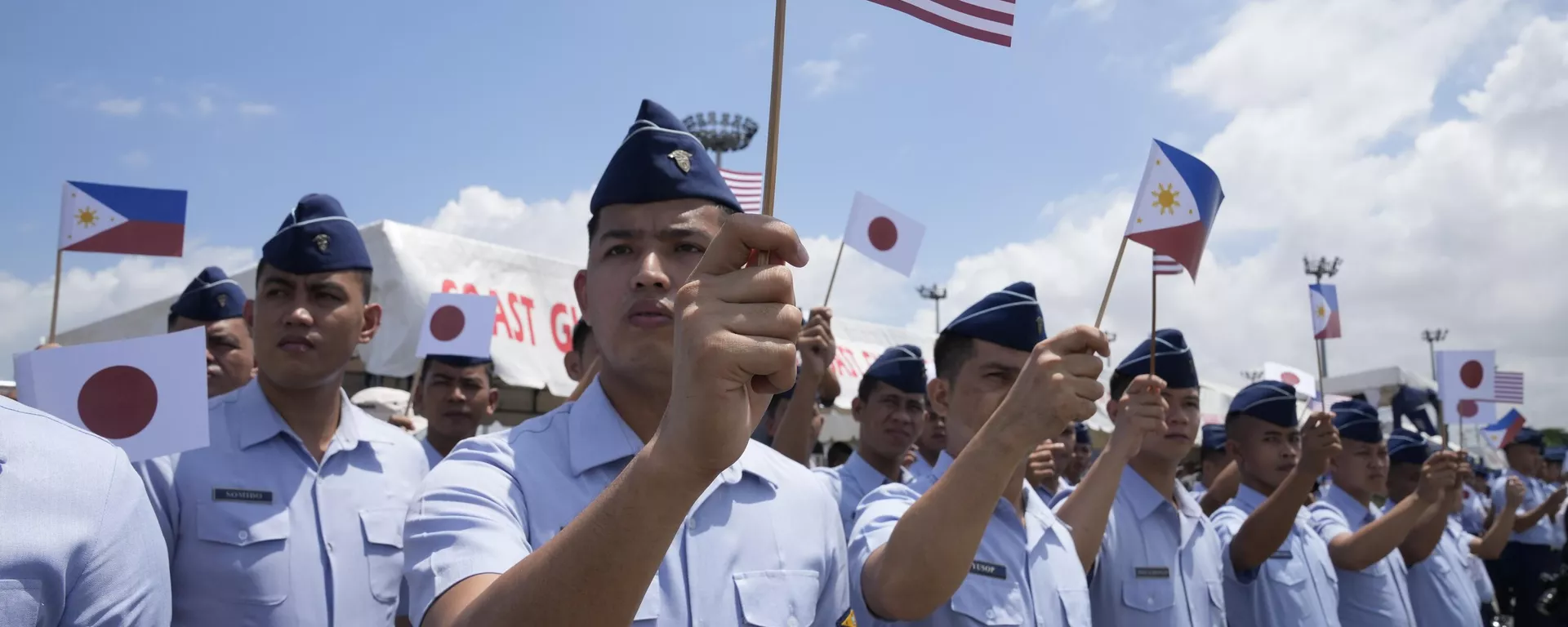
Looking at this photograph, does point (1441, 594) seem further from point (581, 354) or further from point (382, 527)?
point (382, 527)

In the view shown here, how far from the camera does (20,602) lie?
127 cm

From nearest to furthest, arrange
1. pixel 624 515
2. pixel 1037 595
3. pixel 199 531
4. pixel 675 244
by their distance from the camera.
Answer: pixel 624 515 < pixel 675 244 < pixel 199 531 < pixel 1037 595

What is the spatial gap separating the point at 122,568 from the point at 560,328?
7.37 metres

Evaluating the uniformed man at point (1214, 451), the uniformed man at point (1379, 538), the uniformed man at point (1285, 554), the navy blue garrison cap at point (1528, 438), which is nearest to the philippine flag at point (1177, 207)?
the uniformed man at point (1285, 554)

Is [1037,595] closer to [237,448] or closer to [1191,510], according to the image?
[1191,510]

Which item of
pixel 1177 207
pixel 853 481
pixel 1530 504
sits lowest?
pixel 1530 504

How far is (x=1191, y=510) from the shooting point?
13.4ft

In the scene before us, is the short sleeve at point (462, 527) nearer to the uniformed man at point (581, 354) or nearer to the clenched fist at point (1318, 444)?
the uniformed man at point (581, 354)

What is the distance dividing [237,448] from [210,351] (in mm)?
1928

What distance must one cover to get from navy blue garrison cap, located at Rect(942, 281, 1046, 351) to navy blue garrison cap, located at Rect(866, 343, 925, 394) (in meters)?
2.02

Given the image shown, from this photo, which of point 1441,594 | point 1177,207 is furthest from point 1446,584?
point 1177,207

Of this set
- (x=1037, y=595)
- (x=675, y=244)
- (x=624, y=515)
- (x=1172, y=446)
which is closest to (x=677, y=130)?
(x=675, y=244)

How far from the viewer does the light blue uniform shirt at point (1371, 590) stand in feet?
16.3

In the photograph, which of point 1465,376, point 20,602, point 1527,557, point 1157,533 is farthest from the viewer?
point 1527,557
